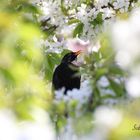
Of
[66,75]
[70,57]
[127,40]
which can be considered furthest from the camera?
[70,57]

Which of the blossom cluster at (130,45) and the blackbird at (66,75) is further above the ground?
the blackbird at (66,75)

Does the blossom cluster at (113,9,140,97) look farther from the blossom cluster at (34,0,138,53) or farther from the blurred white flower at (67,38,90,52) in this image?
the blossom cluster at (34,0,138,53)

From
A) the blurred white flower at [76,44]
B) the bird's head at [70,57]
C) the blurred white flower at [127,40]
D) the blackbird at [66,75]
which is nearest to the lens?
the blurred white flower at [127,40]

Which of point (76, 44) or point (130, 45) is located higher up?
point (76, 44)

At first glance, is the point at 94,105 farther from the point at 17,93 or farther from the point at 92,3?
the point at 92,3

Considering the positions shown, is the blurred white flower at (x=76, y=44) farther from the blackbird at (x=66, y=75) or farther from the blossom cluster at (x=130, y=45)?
the blossom cluster at (x=130, y=45)

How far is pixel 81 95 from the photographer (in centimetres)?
163

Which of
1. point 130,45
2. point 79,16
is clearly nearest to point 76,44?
point 79,16

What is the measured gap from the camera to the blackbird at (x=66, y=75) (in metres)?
3.84

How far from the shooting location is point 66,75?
394cm

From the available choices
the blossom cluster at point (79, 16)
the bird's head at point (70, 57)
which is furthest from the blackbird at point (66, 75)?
the blossom cluster at point (79, 16)

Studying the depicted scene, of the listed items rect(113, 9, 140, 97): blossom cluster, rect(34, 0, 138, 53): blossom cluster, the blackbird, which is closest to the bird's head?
the blackbird

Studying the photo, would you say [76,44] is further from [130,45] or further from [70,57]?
[130,45]

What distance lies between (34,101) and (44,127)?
8 centimetres
